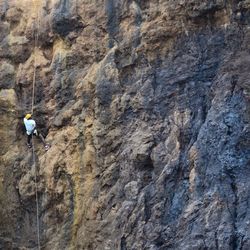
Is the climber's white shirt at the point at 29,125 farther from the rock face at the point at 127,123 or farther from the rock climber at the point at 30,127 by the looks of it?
the rock face at the point at 127,123

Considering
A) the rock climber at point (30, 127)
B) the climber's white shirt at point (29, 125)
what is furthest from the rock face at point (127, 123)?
the climber's white shirt at point (29, 125)

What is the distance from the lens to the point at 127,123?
12.5m

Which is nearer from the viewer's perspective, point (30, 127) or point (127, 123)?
point (127, 123)

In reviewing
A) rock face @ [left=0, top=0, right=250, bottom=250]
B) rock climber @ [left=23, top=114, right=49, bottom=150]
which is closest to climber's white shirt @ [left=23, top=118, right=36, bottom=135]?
rock climber @ [left=23, top=114, right=49, bottom=150]

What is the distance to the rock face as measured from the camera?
429 inches

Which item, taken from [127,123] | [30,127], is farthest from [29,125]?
[127,123]

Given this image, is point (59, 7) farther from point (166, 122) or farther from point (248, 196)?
point (248, 196)

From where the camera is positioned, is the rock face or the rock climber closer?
the rock face

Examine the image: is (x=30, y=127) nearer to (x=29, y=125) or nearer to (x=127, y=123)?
(x=29, y=125)

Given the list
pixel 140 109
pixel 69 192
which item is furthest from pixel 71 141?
pixel 140 109

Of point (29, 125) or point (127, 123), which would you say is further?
point (29, 125)

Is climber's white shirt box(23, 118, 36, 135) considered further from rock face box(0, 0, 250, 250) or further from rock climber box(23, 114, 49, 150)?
rock face box(0, 0, 250, 250)

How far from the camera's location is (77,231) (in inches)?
509

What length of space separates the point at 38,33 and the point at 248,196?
7281 millimetres
